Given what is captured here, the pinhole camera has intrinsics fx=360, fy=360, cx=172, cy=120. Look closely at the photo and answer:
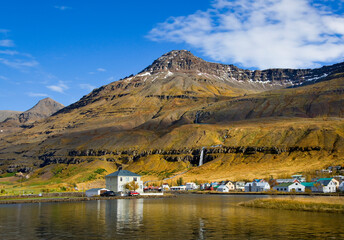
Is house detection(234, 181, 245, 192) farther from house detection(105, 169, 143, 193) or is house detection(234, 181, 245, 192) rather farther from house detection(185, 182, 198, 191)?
house detection(105, 169, 143, 193)

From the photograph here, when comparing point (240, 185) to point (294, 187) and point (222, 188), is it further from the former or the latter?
point (294, 187)

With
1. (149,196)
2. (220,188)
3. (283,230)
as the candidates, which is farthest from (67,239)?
(220,188)

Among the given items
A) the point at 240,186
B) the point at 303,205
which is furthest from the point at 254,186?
the point at 303,205

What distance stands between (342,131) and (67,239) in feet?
574

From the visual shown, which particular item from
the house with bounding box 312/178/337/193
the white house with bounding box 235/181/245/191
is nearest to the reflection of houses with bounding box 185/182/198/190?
→ the white house with bounding box 235/181/245/191

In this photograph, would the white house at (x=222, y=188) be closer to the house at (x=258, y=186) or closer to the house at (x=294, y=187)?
the house at (x=258, y=186)

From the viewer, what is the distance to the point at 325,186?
104 metres

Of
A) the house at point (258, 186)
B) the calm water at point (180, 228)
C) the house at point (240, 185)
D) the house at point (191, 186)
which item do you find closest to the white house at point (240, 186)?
the house at point (240, 185)

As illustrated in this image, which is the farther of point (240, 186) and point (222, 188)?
point (240, 186)

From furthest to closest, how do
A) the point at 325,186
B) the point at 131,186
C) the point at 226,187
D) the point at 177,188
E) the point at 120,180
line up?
the point at 177,188
the point at 226,187
the point at 120,180
the point at 131,186
the point at 325,186

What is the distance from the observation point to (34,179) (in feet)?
598

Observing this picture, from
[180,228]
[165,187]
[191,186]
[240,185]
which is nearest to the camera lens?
[180,228]

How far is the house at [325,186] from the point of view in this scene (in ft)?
339

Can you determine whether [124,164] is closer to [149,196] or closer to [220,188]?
[220,188]
